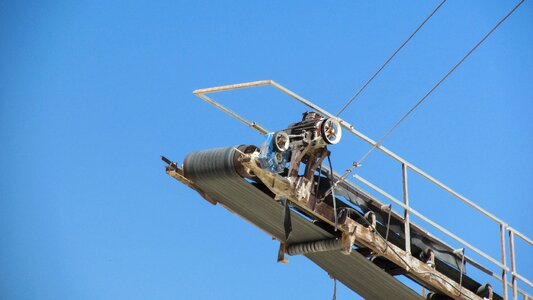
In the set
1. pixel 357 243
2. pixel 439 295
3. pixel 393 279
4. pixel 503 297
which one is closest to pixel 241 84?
pixel 357 243

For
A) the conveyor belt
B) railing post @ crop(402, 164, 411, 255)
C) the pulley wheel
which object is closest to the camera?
the pulley wheel

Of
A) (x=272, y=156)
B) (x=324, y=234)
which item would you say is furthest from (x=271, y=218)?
(x=272, y=156)

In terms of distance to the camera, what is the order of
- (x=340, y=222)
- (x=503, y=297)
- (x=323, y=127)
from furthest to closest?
1. (x=503, y=297)
2. (x=340, y=222)
3. (x=323, y=127)

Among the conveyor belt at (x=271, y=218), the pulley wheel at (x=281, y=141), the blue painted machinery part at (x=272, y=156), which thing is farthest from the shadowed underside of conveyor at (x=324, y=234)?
the pulley wheel at (x=281, y=141)

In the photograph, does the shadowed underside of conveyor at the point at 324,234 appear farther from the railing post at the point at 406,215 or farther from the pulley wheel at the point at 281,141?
the pulley wheel at the point at 281,141

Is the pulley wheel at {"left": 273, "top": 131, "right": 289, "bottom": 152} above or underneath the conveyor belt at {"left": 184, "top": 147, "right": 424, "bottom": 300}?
above

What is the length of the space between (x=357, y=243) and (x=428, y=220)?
67.4 inches

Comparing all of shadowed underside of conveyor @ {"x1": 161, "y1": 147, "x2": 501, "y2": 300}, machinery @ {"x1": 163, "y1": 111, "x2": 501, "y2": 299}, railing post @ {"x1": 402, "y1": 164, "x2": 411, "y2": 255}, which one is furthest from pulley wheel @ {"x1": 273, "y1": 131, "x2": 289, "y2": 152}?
railing post @ {"x1": 402, "y1": 164, "x2": 411, "y2": 255}

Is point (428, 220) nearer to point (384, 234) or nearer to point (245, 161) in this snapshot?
point (384, 234)

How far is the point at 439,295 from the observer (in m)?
20.8

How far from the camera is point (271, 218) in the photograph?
1898cm

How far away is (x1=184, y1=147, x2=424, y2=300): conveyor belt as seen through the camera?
17.9m

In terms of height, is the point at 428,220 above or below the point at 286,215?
above

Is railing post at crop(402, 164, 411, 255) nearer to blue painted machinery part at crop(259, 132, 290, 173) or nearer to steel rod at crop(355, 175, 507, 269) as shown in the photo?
steel rod at crop(355, 175, 507, 269)
